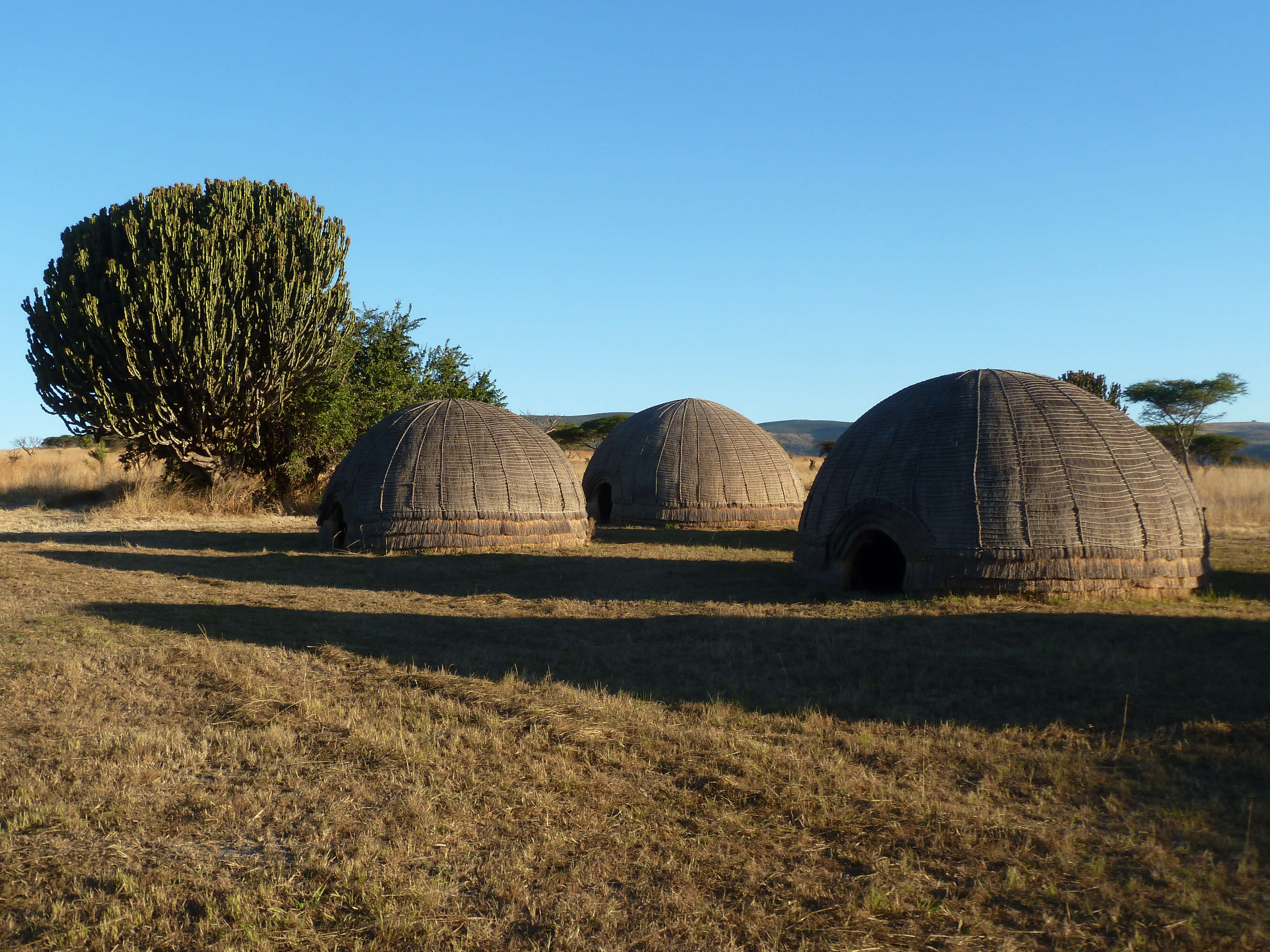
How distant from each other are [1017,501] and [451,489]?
10.2 m

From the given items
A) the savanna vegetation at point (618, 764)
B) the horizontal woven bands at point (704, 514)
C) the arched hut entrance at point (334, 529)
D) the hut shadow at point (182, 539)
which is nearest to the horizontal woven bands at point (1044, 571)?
the savanna vegetation at point (618, 764)

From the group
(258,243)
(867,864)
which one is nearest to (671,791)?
(867,864)

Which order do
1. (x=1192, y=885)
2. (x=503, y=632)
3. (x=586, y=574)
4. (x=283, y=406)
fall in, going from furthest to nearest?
(x=283, y=406)
(x=586, y=574)
(x=503, y=632)
(x=1192, y=885)

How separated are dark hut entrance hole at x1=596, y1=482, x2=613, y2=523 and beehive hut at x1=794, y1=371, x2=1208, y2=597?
12.7 m

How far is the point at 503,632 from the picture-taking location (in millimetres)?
9930

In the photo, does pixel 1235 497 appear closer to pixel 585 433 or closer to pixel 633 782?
pixel 633 782

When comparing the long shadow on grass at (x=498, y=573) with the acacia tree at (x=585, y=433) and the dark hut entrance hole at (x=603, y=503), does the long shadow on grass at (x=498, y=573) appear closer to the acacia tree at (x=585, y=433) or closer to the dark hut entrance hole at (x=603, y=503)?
the dark hut entrance hole at (x=603, y=503)

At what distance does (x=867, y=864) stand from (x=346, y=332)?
26.2 metres

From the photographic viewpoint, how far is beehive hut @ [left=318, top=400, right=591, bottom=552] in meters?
17.1

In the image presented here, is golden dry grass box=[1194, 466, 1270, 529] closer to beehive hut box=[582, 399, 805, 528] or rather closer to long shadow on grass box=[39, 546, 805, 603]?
beehive hut box=[582, 399, 805, 528]

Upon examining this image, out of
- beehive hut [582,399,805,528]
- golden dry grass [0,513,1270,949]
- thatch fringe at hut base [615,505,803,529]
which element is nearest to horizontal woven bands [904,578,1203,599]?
golden dry grass [0,513,1270,949]

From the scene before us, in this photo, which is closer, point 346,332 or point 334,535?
point 334,535

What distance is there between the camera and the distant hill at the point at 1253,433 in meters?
112

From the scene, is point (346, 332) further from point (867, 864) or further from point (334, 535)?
point (867, 864)
